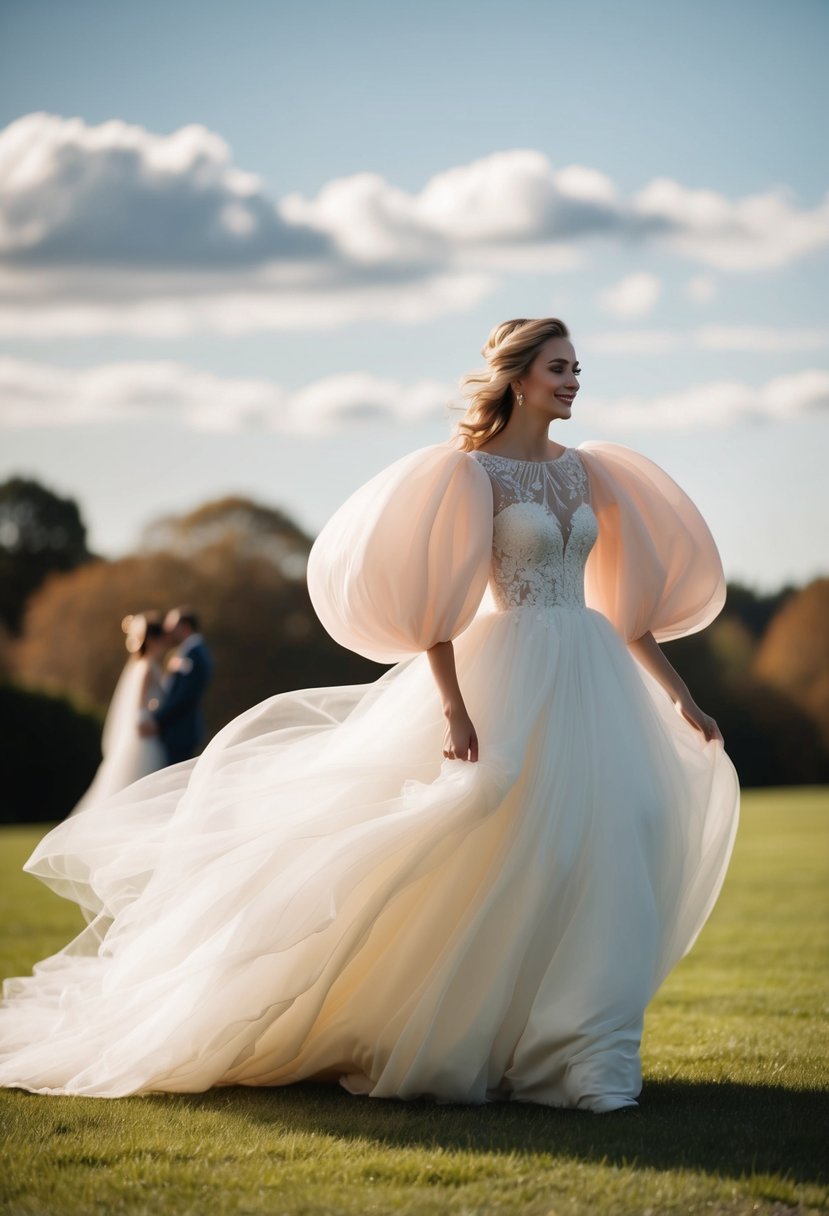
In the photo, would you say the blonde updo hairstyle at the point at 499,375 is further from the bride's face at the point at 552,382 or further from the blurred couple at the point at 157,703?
the blurred couple at the point at 157,703

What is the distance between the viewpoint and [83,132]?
3155 cm

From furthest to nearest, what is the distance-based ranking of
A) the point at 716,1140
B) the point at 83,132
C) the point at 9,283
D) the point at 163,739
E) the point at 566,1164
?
1. the point at 9,283
2. the point at 83,132
3. the point at 163,739
4. the point at 716,1140
5. the point at 566,1164

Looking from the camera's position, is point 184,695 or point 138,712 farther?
point 138,712

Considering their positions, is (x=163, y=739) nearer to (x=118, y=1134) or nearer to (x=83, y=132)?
(x=118, y=1134)

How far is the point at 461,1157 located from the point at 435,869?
1.11m

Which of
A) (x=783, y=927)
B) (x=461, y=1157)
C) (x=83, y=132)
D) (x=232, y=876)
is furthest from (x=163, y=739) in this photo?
(x=83, y=132)

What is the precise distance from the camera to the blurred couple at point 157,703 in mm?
10844

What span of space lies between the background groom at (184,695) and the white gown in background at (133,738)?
0.11 m

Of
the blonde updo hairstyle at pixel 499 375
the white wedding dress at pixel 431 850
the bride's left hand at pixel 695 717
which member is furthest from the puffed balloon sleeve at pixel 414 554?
the bride's left hand at pixel 695 717

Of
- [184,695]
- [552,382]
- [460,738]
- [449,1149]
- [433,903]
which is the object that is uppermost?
[552,382]

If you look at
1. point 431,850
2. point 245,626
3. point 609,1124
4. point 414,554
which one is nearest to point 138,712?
point 414,554

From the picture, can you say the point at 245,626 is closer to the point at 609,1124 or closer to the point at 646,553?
the point at 646,553

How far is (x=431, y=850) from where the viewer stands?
15.9 ft

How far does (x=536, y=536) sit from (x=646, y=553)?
727 millimetres
